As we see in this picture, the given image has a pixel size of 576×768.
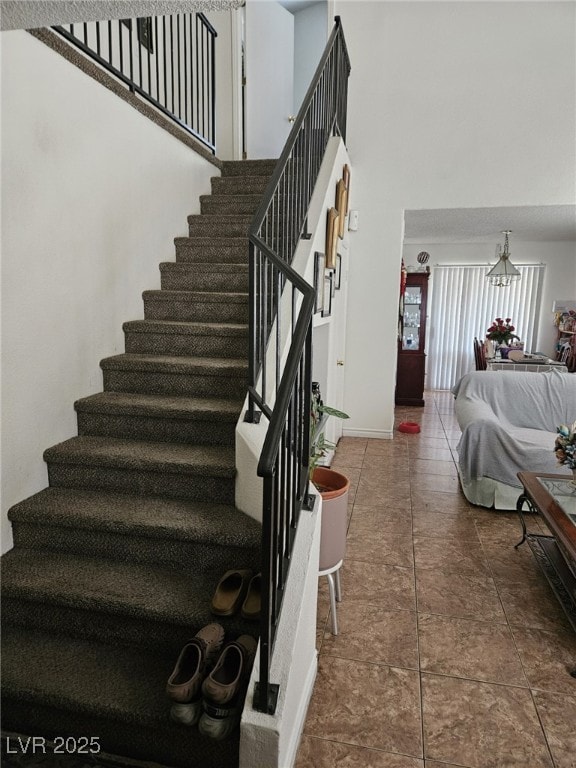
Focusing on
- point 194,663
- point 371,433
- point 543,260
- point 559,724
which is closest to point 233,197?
point 371,433

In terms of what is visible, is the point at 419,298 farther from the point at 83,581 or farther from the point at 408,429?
the point at 83,581

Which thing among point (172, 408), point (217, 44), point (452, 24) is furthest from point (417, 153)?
point (172, 408)

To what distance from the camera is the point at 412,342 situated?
7434 mm

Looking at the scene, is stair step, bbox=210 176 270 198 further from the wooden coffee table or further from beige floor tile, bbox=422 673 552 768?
beige floor tile, bbox=422 673 552 768

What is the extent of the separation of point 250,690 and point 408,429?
15.7 feet

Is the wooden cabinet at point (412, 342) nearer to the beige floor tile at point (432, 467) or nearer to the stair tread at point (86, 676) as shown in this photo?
the beige floor tile at point (432, 467)

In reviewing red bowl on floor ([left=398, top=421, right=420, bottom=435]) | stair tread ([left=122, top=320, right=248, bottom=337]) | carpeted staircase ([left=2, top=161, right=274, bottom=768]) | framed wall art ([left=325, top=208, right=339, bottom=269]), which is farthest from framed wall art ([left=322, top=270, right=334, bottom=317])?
red bowl on floor ([left=398, top=421, right=420, bottom=435])

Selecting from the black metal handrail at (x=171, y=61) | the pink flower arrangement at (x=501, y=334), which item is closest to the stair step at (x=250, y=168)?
the black metal handrail at (x=171, y=61)

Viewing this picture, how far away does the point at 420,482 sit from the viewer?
4242 mm

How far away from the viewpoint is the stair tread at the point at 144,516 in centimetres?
194

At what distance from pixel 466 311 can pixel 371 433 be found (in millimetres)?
3980

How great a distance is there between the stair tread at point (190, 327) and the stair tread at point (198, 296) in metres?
0.17

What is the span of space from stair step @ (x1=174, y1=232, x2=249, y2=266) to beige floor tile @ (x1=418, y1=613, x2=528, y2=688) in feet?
8.61

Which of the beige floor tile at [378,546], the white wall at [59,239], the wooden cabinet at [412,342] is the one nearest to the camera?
the white wall at [59,239]
